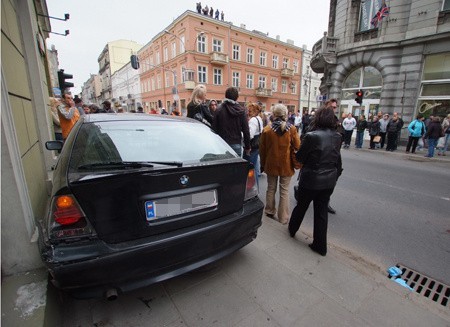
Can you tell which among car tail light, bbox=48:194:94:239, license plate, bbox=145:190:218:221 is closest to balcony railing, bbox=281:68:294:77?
license plate, bbox=145:190:218:221

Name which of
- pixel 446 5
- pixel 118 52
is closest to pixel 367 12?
pixel 446 5

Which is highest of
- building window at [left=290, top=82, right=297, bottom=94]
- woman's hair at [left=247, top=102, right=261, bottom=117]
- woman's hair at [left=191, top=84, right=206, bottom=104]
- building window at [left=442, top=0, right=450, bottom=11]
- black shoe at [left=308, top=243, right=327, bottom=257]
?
building window at [left=442, top=0, right=450, bottom=11]

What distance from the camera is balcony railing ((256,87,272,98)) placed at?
34650 millimetres

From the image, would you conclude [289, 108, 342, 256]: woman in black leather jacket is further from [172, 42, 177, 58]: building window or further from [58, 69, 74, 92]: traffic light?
[172, 42, 177, 58]: building window

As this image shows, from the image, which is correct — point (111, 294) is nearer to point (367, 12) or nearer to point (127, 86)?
point (367, 12)

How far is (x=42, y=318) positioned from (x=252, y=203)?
1.88 meters

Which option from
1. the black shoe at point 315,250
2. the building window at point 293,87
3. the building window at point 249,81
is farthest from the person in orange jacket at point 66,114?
the building window at point 293,87

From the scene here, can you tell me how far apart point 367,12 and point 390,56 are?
12.2 feet

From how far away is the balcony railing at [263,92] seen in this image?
34.7 meters

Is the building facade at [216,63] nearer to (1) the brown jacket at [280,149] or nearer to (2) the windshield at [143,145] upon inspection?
(1) the brown jacket at [280,149]

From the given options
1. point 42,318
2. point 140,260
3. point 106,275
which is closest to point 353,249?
point 140,260

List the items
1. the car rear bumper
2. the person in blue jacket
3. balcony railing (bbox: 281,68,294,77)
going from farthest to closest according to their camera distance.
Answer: balcony railing (bbox: 281,68,294,77) → the person in blue jacket → the car rear bumper

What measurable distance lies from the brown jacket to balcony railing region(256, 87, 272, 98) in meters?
33.0

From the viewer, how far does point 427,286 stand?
2.51 meters
